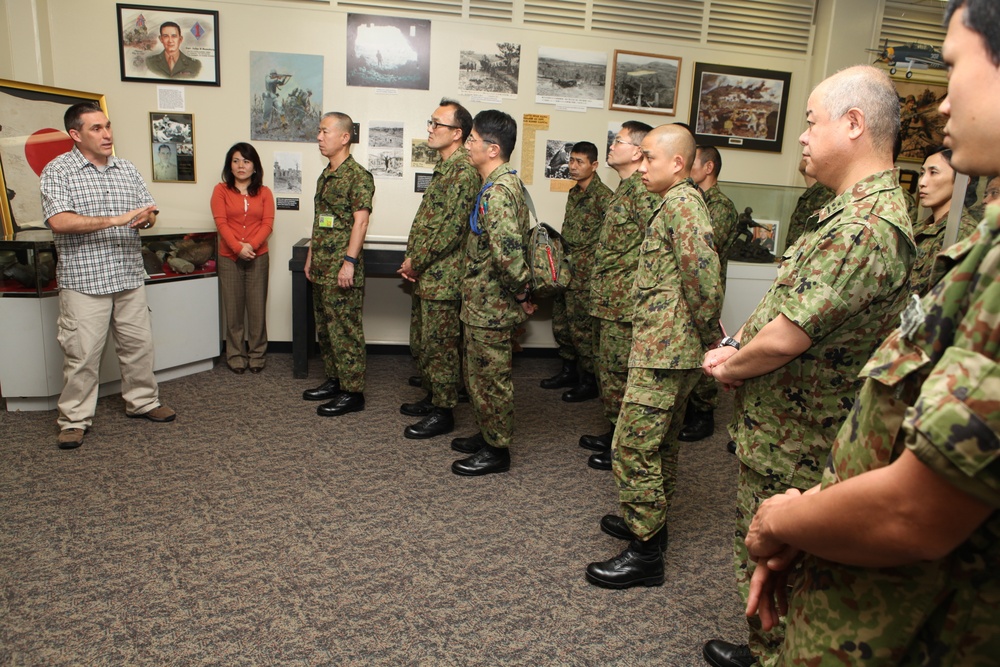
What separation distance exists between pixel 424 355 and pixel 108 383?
7.12 ft

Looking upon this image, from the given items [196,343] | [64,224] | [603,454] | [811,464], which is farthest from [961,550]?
[196,343]

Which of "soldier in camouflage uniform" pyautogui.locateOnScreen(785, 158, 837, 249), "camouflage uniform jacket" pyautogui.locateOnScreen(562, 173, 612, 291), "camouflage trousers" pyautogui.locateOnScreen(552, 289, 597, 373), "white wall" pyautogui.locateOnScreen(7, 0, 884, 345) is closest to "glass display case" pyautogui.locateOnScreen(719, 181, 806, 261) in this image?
"soldier in camouflage uniform" pyautogui.locateOnScreen(785, 158, 837, 249)

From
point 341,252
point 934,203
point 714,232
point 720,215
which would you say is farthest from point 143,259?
point 934,203

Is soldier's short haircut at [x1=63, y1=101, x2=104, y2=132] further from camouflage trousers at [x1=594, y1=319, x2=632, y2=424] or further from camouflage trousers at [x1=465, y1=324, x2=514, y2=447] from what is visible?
camouflage trousers at [x1=594, y1=319, x2=632, y2=424]

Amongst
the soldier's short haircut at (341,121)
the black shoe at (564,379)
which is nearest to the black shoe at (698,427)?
the black shoe at (564,379)

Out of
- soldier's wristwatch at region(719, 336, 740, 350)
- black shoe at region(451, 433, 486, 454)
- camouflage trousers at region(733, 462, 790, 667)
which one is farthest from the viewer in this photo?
black shoe at region(451, 433, 486, 454)

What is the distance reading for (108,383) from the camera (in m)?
4.34

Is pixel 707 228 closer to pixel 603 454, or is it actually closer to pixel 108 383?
pixel 603 454

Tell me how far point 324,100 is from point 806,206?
386 cm

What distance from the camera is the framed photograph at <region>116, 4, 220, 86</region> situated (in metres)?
5.00

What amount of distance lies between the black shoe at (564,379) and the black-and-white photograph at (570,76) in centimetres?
218

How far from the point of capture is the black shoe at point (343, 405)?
4.21m

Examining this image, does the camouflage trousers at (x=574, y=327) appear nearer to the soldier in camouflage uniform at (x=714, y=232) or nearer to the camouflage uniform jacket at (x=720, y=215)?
the soldier in camouflage uniform at (x=714, y=232)

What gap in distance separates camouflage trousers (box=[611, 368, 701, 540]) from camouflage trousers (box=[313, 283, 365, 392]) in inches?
90.4
